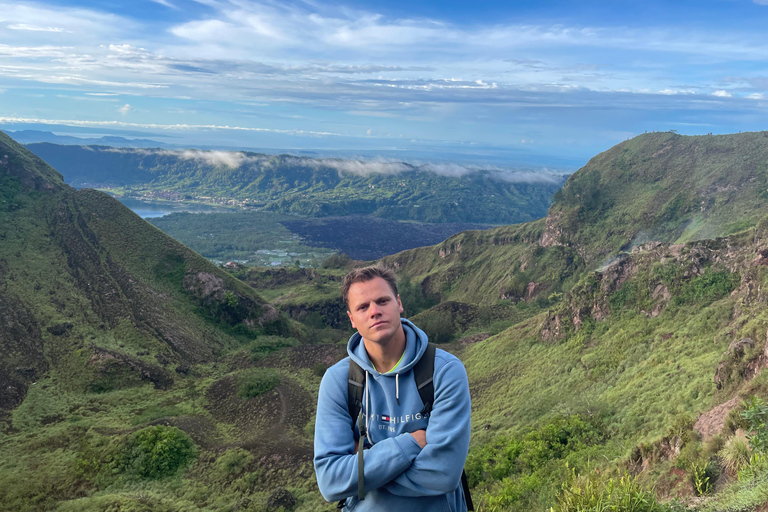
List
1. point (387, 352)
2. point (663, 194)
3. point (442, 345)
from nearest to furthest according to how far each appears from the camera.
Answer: point (387, 352) < point (442, 345) < point (663, 194)

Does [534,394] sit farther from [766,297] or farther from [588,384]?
[766,297]

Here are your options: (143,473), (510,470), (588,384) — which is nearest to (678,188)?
(588,384)

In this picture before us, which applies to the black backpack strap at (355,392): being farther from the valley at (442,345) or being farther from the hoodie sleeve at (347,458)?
the valley at (442,345)

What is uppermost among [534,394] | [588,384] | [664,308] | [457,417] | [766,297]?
[457,417]

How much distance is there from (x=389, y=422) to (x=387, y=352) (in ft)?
2.26

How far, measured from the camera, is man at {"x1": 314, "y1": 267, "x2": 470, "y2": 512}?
378 cm

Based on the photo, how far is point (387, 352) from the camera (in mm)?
4227

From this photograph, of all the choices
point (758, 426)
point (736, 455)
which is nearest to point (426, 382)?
point (736, 455)

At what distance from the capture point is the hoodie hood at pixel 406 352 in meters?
4.17

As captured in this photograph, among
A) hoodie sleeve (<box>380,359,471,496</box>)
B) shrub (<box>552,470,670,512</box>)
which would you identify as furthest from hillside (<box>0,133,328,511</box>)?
hoodie sleeve (<box>380,359,471,496</box>)

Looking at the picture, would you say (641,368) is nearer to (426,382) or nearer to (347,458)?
(426,382)

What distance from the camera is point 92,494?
19.9 meters

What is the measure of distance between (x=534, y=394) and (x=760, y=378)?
1357 cm

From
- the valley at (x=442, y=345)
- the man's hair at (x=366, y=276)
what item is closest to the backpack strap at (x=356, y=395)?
the man's hair at (x=366, y=276)
